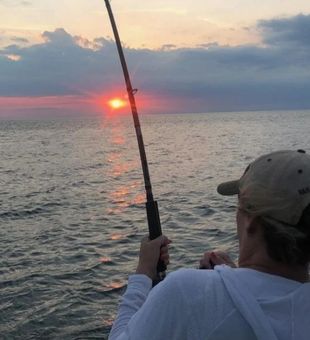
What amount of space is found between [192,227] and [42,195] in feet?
38.5

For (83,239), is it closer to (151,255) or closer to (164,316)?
(151,255)

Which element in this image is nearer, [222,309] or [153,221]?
[222,309]

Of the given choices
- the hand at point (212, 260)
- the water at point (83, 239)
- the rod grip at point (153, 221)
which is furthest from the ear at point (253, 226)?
the water at point (83, 239)

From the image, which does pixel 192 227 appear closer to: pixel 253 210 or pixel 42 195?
pixel 42 195

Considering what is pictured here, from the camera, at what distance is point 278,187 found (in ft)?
7.36

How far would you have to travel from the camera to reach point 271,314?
6.75ft

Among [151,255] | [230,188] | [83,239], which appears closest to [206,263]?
[151,255]

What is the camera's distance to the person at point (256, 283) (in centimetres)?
204

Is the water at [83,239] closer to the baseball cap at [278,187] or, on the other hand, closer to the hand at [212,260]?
the hand at [212,260]

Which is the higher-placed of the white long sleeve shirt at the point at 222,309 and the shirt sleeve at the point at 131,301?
the white long sleeve shirt at the point at 222,309

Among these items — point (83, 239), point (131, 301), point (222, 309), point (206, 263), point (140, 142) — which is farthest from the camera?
point (83, 239)

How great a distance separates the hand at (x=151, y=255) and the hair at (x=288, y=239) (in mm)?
820

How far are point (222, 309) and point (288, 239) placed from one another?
43 cm

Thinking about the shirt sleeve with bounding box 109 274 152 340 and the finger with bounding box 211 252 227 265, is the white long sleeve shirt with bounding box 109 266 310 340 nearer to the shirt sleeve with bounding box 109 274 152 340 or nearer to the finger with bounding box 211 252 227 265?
the shirt sleeve with bounding box 109 274 152 340
